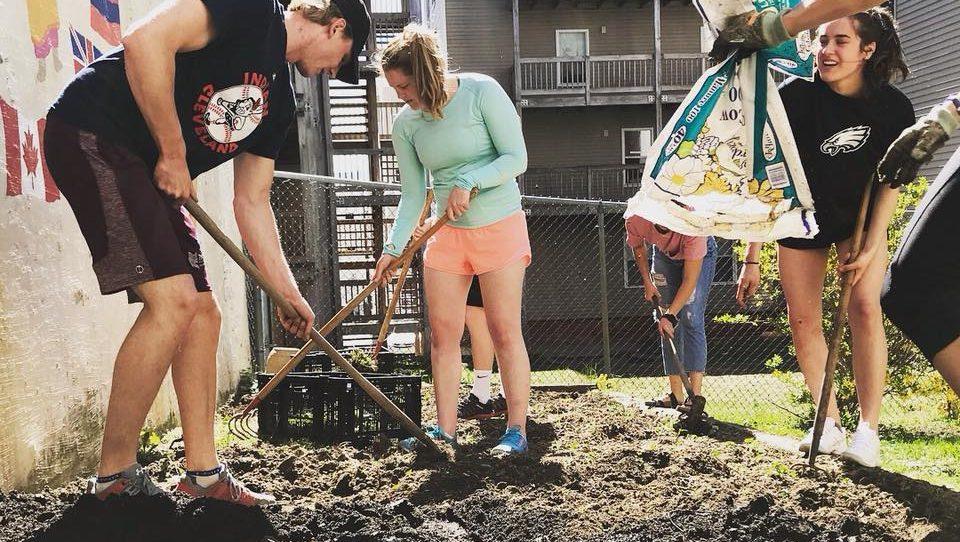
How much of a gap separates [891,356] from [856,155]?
2.19 m

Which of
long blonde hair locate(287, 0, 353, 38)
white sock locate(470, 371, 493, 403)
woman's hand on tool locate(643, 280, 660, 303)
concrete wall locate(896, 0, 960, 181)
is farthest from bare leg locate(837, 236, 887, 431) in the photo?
concrete wall locate(896, 0, 960, 181)

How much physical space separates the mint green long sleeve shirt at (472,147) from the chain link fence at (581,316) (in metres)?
2.14

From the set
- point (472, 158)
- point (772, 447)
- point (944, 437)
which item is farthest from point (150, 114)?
point (944, 437)

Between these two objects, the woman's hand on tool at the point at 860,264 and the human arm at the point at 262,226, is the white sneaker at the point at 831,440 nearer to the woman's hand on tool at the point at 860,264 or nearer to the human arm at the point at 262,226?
the woman's hand on tool at the point at 860,264

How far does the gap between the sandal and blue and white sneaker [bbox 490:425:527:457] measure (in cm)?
187

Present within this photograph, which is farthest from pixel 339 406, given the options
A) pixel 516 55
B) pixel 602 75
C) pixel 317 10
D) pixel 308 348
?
pixel 602 75

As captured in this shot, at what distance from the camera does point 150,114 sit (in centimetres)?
239

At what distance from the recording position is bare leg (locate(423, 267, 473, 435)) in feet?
12.9

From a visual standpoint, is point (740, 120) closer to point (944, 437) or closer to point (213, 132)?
point (213, 132)

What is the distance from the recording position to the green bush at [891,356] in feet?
16.3

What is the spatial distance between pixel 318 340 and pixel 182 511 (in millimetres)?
879

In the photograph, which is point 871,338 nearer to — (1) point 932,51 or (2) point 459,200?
(2) point 459,200

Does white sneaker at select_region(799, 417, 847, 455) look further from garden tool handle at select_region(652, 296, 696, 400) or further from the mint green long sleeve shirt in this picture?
the mint green long sleeve shirt

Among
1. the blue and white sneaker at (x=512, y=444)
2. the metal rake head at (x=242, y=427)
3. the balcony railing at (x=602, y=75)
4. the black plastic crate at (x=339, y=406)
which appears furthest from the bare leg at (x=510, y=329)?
the balcony railing at (x=602, y=75)
